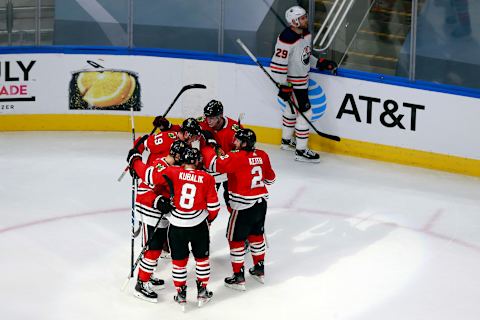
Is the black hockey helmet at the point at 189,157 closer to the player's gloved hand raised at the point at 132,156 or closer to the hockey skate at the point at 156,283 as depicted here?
the player's gloved hand raised at the point at 132,156

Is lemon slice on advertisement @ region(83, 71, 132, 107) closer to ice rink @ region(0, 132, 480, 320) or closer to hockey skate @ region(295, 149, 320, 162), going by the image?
ice rink @ region(0, 132, 480, 320)

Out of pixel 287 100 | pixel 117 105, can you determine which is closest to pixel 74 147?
pixel 117 105

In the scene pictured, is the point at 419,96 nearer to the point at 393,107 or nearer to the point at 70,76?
the point at 393,107

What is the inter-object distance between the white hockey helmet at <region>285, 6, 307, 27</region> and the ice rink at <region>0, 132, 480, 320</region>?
3.76 ft

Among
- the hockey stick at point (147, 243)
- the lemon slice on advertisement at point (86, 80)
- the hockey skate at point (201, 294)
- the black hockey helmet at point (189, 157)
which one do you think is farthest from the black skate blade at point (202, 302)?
the lemon slice on advertisement at point (86, 80)

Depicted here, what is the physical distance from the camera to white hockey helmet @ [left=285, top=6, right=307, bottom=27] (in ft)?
28.5

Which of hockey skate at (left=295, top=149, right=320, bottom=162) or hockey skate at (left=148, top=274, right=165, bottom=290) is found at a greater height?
hockey skate at (left=295, top=149, right=320, bottom=162)

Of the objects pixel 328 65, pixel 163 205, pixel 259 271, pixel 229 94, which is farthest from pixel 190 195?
pixel 229 94

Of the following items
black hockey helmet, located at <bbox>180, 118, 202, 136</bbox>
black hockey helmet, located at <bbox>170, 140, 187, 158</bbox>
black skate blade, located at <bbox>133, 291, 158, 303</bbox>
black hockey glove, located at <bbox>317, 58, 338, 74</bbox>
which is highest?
black hockey glove, located at <bbox>317, 58, 338, 74</bbox>

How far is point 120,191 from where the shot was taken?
316 inches

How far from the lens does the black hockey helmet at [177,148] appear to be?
5781 mm

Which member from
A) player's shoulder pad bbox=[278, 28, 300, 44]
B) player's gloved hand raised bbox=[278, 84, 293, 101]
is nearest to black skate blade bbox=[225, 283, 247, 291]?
player's gloved hand raised bbox=[278, 84, 293, 101]

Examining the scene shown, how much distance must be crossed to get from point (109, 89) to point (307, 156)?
196cm

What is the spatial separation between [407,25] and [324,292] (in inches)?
125
